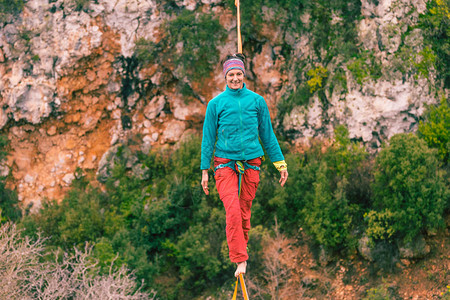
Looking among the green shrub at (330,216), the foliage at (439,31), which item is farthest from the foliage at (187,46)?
the foliage at (439,31)

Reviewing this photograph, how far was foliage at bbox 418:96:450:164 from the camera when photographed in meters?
11.9

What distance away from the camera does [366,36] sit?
525 inches

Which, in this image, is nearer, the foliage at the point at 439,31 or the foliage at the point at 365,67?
the foliage at the point at 439,31

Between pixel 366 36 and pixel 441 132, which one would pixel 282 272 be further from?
pixel 366 36

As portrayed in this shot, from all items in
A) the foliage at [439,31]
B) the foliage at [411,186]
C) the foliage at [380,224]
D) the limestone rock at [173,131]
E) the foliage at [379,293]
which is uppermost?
the foliage at [439,31]

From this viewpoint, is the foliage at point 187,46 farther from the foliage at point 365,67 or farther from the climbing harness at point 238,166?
the climbing harness at point 238,166

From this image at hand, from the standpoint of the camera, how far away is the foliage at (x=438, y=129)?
11.9m

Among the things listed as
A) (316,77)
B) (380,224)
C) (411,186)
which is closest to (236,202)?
(411,186)

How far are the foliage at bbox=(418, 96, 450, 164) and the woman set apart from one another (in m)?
8.52

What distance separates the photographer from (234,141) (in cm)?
510

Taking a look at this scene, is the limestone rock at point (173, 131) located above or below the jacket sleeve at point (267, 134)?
above

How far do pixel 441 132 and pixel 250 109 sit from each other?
886 centimetres

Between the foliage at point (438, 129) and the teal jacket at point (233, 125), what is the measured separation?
28.1 ft

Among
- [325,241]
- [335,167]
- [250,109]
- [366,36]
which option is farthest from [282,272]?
[250,109]
